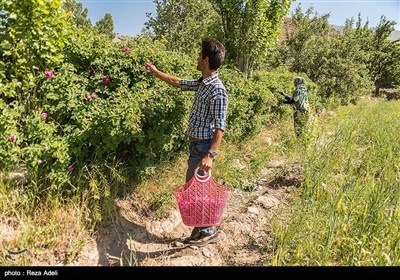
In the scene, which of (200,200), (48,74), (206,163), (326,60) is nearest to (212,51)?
(206,163)

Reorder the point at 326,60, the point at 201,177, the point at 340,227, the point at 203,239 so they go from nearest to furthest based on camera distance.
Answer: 1. the point at 340,227
2. the point at 201,177
3. the point at 203,239
4. the point at 326,60

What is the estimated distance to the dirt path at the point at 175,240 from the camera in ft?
8.83

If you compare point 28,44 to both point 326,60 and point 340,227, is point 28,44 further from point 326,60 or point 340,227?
point 326,60

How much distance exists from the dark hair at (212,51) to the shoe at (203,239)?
1757 millimetres

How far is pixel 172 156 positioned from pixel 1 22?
2432 millimetres

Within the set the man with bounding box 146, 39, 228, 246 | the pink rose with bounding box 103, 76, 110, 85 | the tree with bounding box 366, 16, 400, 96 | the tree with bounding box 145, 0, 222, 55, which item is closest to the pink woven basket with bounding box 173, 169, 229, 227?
the man with bounding box 146, 39, 228, 246

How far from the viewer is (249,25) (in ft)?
25.8

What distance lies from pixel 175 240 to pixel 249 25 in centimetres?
669

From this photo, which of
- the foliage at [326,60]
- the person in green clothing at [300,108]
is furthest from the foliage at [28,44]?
the foliage at [326,60]

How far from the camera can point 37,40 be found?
273cm

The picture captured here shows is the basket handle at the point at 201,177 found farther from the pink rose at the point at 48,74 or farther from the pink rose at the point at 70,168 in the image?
the pink rose at the point at 48,74
